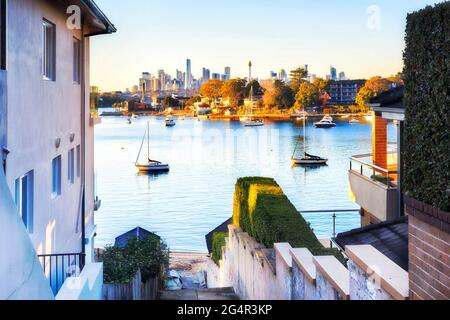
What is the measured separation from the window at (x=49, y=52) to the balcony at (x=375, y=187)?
290 inches

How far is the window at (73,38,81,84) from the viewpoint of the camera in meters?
15.3

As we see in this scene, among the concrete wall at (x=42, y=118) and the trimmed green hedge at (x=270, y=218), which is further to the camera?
the trimmed green hedge at (x=270, y=218)

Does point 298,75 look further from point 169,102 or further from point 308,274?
point 308,274

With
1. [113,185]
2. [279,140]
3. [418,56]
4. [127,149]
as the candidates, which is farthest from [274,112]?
[418,56]

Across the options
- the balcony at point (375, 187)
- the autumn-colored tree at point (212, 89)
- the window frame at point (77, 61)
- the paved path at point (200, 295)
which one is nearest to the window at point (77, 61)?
the window frame at point (77, 61)

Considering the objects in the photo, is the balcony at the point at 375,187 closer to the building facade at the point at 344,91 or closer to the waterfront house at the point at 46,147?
the waterfront house at the point at 46,147

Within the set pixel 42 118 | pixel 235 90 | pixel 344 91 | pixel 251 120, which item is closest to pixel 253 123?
pixel 251 120

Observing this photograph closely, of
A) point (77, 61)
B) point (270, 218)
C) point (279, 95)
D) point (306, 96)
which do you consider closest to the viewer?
point (270, 218)

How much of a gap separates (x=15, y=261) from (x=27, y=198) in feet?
12.6

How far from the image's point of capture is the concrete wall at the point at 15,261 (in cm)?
635

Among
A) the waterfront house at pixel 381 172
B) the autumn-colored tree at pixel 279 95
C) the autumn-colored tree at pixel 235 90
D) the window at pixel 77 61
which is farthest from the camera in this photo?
the autumn-colored tree at pixel 235 90

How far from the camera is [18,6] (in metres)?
9.30

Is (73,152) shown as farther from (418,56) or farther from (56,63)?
(418,56)

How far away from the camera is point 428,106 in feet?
15.0
